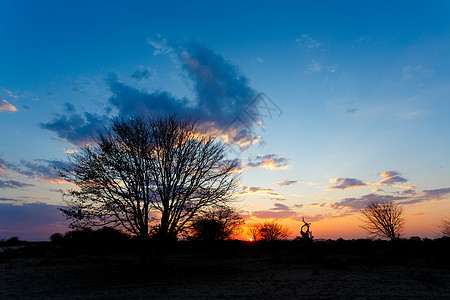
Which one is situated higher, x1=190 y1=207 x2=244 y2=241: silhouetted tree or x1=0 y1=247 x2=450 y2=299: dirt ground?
x1=190 y1=207 x2=244 y2=241: silhouetted tree

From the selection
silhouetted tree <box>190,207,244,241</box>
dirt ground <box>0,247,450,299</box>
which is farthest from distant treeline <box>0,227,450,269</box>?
dirt ground <box>0,247,450,299</box>

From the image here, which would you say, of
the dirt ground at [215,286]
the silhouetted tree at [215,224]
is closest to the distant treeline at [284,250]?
the silhouetted tree at [215,224]

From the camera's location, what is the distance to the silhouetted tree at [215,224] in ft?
52.9

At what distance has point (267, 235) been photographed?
118ft

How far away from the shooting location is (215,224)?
23.5 meters

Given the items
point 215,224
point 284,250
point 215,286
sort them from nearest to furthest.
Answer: point 215,286 < point 215,224 < point 284,250

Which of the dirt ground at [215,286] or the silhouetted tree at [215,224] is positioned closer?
the dirt ground at [215,286]

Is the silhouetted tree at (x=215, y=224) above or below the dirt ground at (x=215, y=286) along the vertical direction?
above

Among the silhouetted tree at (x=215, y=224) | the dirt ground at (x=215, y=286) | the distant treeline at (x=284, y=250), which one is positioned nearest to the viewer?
the dirt ground at (x=215, y=286)

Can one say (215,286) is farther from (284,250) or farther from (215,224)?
(284,250)

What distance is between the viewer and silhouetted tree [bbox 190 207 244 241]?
52.9 ft

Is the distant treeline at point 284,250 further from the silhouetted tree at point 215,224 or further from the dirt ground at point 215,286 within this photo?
the dirt ground at point 215,286

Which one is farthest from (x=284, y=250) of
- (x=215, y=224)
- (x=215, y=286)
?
(x=215, y=286)

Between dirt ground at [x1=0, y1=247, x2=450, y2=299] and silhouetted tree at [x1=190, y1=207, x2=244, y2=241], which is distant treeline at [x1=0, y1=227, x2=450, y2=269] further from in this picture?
dirt ground at [x1=0, y1=247, x2=450, y2=299]
